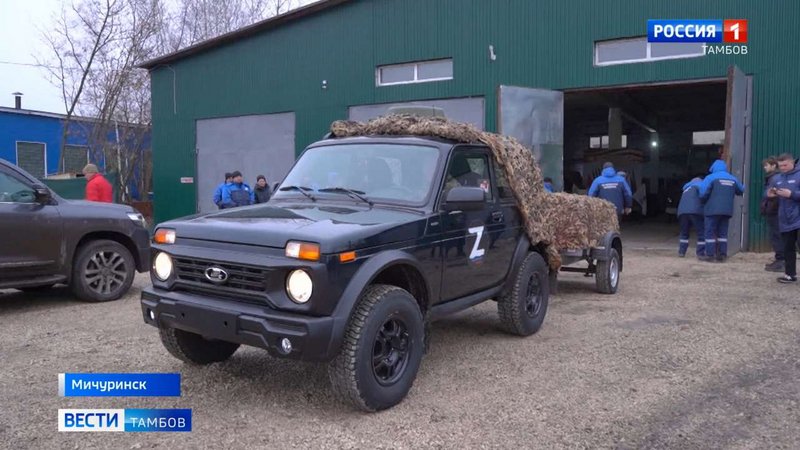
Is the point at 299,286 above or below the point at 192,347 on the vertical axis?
above

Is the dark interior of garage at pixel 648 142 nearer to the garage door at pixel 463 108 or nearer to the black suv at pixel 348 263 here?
the garage door at pixel 463 108

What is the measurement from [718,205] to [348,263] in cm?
976

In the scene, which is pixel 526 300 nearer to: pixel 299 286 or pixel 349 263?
pixel 349 263

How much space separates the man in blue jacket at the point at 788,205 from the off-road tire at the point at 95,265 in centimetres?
892

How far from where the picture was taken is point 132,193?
31.8 metres

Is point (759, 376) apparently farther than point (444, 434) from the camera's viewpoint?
Yes

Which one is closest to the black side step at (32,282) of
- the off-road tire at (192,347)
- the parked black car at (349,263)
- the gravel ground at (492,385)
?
the gravel ground at (492,385)

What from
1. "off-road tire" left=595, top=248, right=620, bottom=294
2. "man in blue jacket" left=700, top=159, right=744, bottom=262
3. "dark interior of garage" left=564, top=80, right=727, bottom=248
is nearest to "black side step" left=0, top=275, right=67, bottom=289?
"off-road tire" left=595, top=248, right=620, bottom=294

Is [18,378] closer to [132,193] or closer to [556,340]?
[556,340]

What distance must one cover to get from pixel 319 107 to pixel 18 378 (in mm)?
13794

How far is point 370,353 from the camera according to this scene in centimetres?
413

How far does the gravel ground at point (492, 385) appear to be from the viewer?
3.98 metres

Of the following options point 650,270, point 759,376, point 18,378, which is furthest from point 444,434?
point 650,270

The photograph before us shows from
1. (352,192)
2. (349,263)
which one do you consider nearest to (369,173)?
(352,192)
